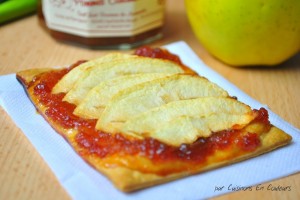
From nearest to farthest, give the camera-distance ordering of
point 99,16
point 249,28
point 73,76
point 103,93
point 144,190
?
point 144,190 → point 103,93 → point 73,76 → point 249,28 → point 99,16

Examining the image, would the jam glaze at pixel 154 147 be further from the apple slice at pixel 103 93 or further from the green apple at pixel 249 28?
the green apple at pixel 249 28

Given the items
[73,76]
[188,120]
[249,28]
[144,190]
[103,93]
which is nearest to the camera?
[144,190]

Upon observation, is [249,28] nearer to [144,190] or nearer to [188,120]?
[188,120]

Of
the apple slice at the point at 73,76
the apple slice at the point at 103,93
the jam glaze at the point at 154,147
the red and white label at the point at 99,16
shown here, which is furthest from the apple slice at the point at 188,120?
the red and white label at the point at 99,16

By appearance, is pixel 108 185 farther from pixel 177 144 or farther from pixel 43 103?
pixel 43 103

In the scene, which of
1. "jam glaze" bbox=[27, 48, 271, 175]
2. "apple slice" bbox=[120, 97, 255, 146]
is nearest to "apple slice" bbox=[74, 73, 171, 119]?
"jam glaze" bbox=[27, 48, 271, 175]

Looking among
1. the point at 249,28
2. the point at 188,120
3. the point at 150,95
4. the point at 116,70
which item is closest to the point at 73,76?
the point at 116,70
